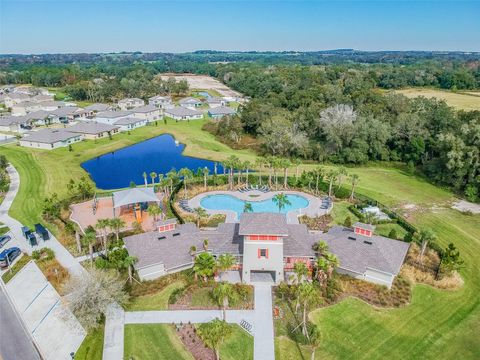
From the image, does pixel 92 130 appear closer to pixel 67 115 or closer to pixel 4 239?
pixel 67 115

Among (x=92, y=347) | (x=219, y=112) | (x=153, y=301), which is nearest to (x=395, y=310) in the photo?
(x=153, y=301)

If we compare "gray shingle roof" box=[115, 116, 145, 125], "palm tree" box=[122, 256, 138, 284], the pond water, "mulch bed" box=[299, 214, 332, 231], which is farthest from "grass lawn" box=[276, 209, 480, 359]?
"gray shingle roof" box=[115, 116, 145, 125]

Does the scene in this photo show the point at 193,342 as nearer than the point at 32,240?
Yes

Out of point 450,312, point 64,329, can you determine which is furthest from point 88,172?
point 450,312

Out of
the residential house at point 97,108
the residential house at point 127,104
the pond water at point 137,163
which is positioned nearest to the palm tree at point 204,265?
the pond water at point 137,163

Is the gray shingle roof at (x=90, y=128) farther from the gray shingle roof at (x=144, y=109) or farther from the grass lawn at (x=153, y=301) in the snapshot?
the grass lawn at (x=153, y=301)

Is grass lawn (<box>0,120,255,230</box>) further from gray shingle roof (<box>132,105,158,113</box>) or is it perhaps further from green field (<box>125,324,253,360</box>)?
green field (<box>125,324,253,360</box>)
